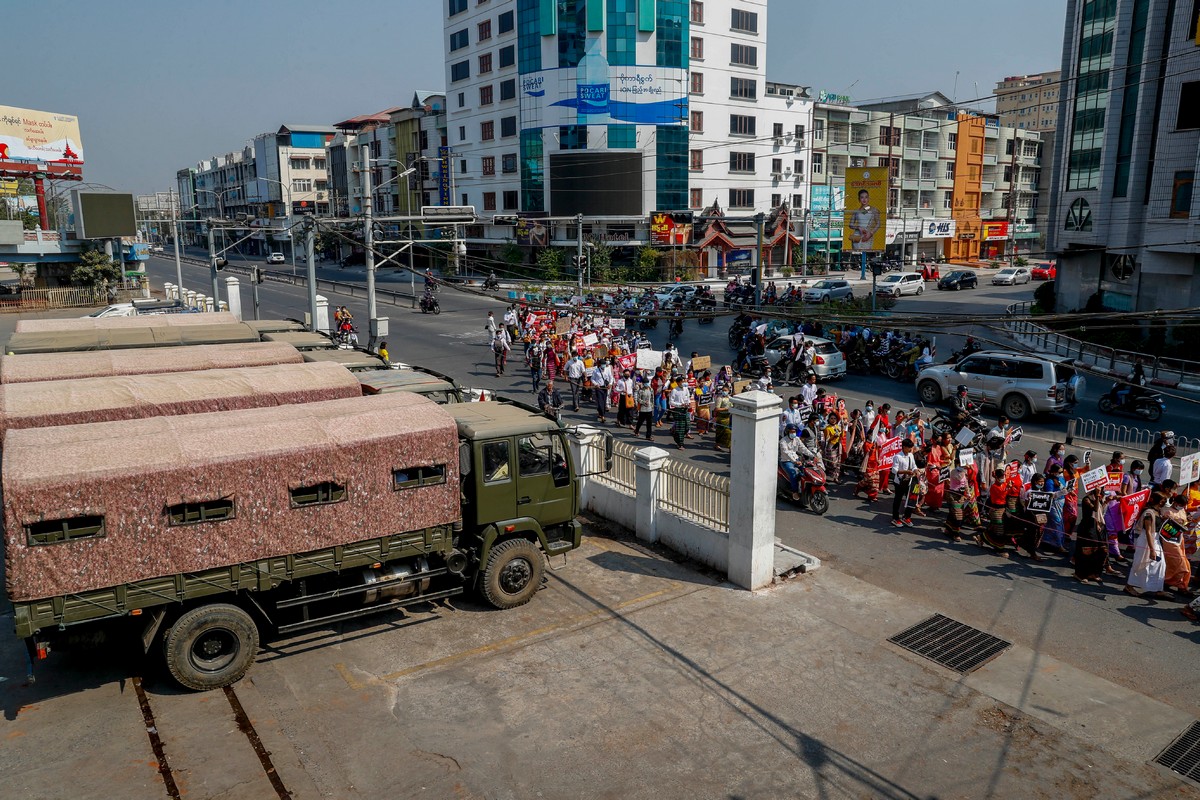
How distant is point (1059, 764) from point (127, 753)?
29.9 feet

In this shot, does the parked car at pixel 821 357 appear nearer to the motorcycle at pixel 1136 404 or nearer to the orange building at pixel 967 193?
the motorcycle at pixel 1136 404

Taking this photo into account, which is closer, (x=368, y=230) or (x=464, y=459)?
(x=464, y=459)

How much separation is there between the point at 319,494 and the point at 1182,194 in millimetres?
34661

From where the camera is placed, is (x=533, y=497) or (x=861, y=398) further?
(x=861, y=398)

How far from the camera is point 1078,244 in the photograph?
39.3m

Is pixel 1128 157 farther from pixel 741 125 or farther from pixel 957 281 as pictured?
pixel 741 125

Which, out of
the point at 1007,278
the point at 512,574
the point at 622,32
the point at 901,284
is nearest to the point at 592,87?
the point at 622,32

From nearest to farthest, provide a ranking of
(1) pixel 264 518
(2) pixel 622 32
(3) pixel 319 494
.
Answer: (1) pixel 264 518, (3) pixel 319 494, (2) pixel 622 32

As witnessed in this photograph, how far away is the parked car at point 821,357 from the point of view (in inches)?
1118

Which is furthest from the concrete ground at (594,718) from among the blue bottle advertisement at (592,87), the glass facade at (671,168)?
the blue bottle advertisement at (592,87)

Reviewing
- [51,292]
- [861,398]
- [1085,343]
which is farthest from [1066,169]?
[51,292]

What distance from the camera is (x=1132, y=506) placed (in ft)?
44.3

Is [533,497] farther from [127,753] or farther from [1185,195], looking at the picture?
[1185,195]

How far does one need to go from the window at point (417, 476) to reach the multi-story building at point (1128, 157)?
29273 mm
